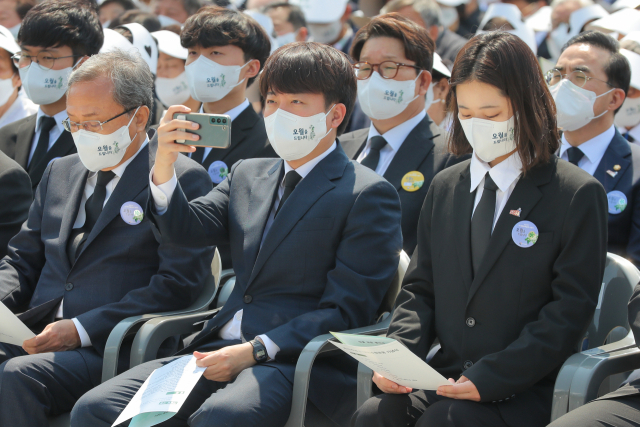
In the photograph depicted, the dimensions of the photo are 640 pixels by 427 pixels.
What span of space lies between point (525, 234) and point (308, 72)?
1.27 metres

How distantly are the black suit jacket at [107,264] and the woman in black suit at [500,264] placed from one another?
120 centimetres

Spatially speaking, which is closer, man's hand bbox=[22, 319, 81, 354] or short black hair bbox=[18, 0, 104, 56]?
man's hand bbox=[22, 319, 81, 354]

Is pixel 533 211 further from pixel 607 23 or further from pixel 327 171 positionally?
pixel 607 23

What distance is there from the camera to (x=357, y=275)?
10.3 ft

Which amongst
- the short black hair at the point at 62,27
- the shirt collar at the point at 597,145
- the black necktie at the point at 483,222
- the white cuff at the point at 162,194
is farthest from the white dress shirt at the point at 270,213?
the short black hair at the point at 62,27

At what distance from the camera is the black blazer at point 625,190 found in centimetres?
392

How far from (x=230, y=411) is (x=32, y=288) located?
70.4 inches

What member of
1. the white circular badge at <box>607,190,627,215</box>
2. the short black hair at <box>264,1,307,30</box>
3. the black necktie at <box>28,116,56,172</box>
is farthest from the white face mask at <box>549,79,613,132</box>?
the short black hair at <box>264,1,307,30</box>

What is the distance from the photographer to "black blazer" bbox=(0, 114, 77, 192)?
5.11 meters

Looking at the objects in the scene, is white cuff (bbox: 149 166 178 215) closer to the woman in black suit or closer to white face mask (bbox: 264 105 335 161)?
white face mask (bbox: 264 105 335 161)

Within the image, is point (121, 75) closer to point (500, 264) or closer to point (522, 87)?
point (522, 87)

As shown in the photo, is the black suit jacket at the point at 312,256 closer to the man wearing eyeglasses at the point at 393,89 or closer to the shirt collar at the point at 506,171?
the shirt collar at the point at 506,171

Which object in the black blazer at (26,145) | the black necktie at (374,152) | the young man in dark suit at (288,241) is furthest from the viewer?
the black blazer at (26,145)

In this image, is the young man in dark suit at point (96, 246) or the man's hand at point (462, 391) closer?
the man's hand at point (462, 391)
